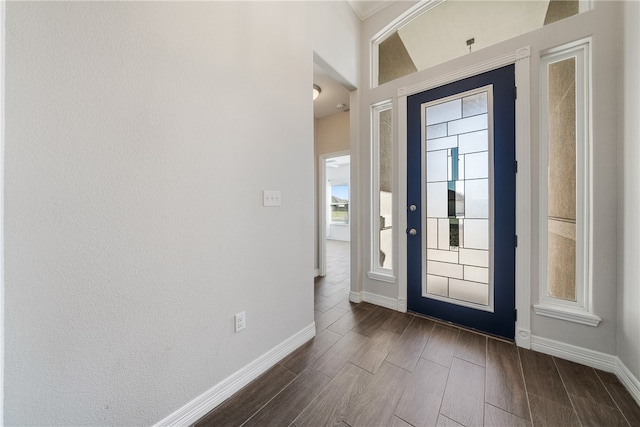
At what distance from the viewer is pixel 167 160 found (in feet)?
3.68

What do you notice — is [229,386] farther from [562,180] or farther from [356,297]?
[562,180]

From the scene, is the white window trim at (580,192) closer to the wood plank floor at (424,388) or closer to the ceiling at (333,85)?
the wood plank floor at (424,388)

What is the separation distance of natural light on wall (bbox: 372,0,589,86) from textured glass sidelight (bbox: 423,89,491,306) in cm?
53

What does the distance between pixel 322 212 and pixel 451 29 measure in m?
2.77

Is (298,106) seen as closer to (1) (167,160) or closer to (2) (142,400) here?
(1) (167,160)

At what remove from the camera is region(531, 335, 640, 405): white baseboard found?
4.45 feet

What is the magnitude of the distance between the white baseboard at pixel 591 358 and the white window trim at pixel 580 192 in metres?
0.20

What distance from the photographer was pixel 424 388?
4.64 feet

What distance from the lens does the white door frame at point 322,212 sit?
151 inches

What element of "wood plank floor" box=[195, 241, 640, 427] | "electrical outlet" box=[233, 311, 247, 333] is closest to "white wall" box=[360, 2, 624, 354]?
"wood plank floor" box=[195, 241, 640, 427]

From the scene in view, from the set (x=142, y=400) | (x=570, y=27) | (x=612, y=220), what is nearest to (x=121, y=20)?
(x=142, y=400)

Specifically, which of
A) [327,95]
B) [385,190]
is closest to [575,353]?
[385,190]

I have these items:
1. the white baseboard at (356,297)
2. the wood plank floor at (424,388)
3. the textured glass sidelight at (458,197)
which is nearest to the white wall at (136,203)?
the wood plank floor at (424,388)

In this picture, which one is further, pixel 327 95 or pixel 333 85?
pixel 327 95
